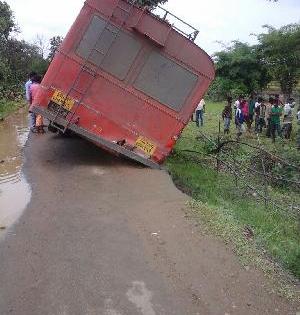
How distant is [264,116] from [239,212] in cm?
1070

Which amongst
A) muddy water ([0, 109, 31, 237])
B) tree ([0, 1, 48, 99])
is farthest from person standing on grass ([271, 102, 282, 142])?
tree ([0, 1, 48, 99])

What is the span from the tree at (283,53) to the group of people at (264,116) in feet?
26.3

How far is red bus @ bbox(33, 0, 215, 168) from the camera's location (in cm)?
1102

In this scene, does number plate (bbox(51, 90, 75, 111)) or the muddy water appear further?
number plate (bbox(51, 90, 75, 111))

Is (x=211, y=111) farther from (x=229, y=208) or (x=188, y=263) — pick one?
(x=188, y=263)

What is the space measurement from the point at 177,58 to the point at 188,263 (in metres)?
5.55

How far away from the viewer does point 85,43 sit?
11172 mm

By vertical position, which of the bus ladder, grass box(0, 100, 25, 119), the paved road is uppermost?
the bus ladder

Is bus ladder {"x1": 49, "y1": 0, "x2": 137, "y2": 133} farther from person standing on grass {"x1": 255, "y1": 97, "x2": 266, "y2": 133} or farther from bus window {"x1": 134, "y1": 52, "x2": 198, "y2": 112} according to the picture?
person standing on grass {"x1": 255, "y1": 97, "x2": 266, "y2": 133}

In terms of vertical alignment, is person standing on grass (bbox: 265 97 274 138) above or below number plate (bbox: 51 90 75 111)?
above

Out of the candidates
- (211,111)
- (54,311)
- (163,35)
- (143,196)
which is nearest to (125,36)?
(163,35)

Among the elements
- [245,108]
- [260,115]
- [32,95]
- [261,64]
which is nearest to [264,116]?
[260,115]

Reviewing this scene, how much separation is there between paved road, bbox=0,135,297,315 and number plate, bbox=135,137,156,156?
1.43m

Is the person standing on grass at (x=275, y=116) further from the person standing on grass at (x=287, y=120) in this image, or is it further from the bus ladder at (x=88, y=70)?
the bus ladder at (x=88, y=70)
